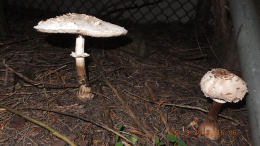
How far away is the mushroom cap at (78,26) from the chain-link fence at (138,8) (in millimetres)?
3246

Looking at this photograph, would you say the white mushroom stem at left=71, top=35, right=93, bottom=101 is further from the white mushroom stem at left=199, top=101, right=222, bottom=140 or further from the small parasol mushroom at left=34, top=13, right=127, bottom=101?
the white mushroom stem at left=199, top=101, right=222, bottom=140

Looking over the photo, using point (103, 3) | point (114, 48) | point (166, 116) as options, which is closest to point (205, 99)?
point (166, 116)

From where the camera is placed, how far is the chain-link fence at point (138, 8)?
17.5 feet

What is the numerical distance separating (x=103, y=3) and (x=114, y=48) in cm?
268

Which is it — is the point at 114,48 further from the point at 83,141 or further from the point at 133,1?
the point at 133,1

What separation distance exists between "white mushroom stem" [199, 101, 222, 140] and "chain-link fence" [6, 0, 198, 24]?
141 inches

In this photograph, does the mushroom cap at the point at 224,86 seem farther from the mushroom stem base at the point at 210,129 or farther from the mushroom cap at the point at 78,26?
the mushroom cap at the point at 78,26

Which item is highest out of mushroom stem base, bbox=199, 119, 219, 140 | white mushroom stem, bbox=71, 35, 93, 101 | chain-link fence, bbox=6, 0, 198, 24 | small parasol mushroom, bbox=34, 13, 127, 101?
chain-link fence, bbox=6, 0, 198, 24

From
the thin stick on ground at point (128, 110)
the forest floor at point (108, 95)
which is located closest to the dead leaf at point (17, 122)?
the forest floor at point (108, 95)

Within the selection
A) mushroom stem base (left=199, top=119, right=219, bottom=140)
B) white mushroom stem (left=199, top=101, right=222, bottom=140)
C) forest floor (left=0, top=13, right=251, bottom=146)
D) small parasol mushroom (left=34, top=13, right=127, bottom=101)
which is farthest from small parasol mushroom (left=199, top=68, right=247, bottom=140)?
small parasol mushroom (left=34, top=13, right=127, bottom=101)

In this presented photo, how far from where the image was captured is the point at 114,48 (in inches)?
139

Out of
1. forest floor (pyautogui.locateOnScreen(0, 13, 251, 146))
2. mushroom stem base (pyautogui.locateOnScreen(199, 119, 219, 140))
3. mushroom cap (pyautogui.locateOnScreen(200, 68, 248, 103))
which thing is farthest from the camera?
mushroom stem base (pyautogui.locateOnScreen(199, 119, 219, 140))

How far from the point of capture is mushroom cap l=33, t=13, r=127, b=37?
5.77ft

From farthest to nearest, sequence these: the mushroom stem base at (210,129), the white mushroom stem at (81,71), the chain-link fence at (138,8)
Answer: the chain-link fence at (138,8) → the white mushroom stem at (81,71) → the mushroom stem base at (210,129)
